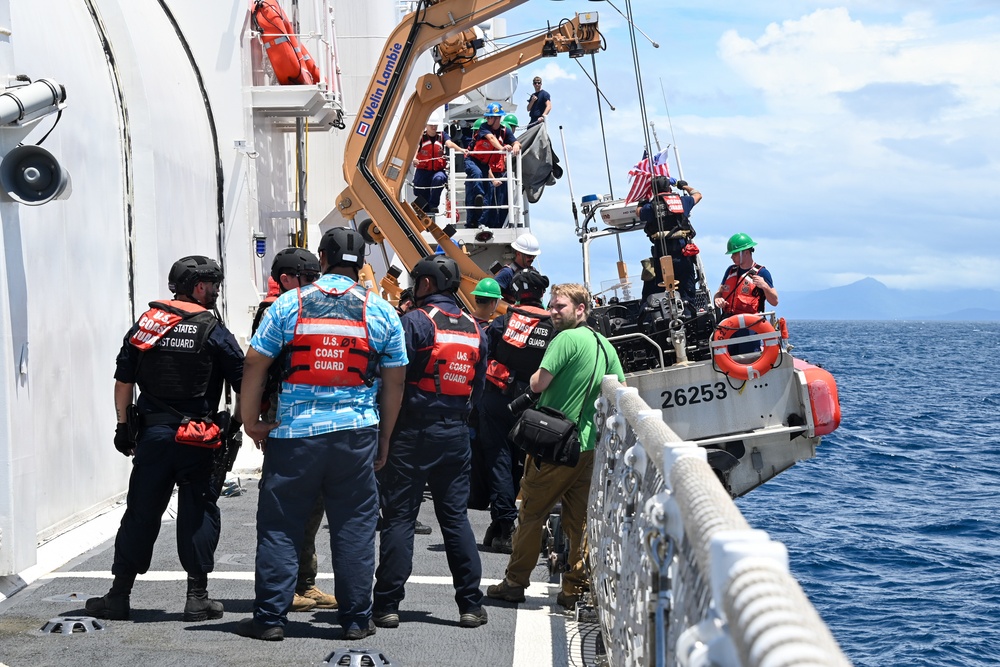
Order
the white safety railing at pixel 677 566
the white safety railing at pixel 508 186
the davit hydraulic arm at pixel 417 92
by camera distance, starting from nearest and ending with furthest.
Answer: the white safety railing at pixel 677 566 < the davit hydraulic arm at pixel 417 92 < the white safety railing at pixel 508 186

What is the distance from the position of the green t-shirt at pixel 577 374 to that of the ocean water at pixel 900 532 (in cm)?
583

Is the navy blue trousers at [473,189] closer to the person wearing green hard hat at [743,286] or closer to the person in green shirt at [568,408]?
the person wearing green hard hat at [743,286]

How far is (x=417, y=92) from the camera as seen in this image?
15570 millimetres

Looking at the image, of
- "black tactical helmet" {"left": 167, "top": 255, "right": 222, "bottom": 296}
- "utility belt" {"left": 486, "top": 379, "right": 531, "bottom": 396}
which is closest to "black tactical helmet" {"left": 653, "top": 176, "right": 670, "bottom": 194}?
Result: "utility belt" {"left": 486, "top": 379, "right": 531, "bottom": 396}

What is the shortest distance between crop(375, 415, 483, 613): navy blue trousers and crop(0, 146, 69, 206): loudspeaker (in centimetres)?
228

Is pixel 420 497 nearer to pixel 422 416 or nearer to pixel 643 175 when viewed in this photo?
pixel 422 416

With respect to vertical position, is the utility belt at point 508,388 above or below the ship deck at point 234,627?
above

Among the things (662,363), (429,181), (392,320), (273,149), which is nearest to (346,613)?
(392,320)

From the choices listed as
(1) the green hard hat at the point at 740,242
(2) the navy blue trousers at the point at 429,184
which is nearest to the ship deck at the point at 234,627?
(1) the green hard hat at the point at 740,242

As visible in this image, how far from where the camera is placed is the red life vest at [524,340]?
7.54 m

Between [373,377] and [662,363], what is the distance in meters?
7.42

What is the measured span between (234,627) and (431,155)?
13041 mm

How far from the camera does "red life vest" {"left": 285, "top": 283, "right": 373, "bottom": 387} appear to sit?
516 cm

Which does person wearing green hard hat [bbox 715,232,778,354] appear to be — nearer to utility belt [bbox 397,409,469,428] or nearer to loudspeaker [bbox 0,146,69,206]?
utility belt [bbox 397,409,469,428]
